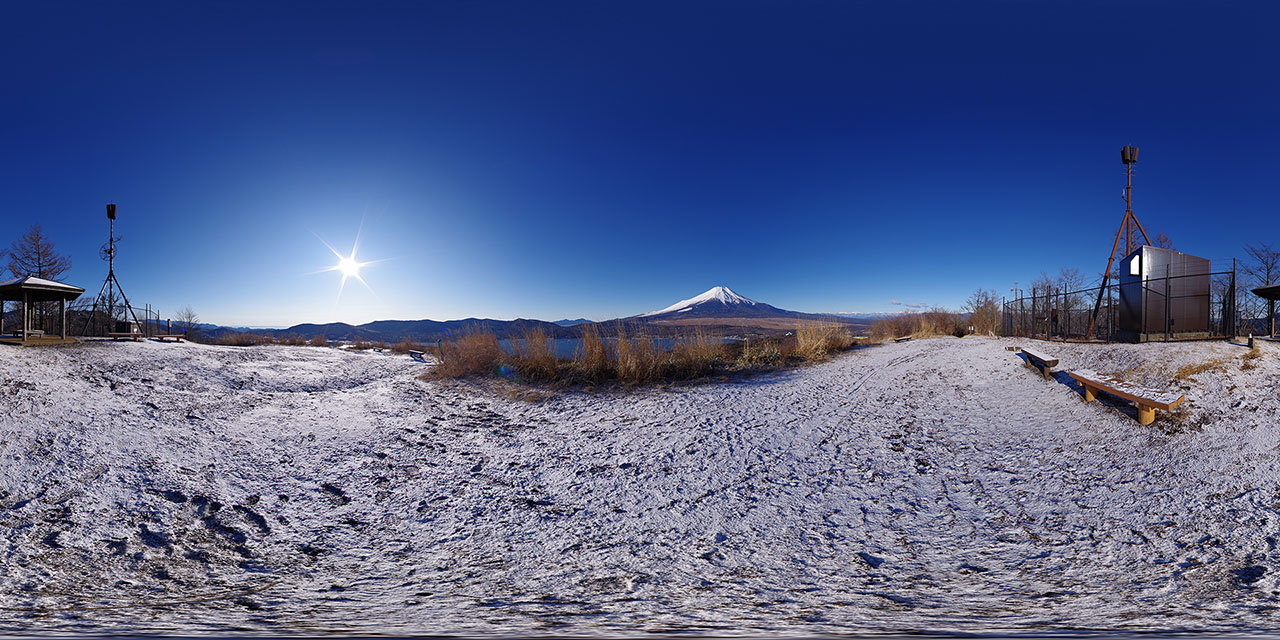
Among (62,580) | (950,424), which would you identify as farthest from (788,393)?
(62,580)

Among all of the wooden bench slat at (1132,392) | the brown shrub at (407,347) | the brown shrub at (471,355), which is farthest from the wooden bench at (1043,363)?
the brown shrub at (407,347)

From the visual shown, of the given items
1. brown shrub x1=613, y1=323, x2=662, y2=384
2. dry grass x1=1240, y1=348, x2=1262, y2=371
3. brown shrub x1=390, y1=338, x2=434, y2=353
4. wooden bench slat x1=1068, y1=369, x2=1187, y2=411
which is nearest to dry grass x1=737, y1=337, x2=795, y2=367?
brown shrub x1=613, y1=323, x2=662, y2=384

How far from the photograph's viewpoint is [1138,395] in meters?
5.70

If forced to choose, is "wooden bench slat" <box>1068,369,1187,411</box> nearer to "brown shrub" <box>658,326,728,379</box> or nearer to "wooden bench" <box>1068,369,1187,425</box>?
"wooden bench" <box>1068,369,1187,425</box>

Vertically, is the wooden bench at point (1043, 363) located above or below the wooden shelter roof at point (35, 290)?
below

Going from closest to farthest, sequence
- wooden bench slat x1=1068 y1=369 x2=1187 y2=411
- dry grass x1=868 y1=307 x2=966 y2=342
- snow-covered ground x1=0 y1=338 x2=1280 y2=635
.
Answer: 1. snow-covered ground x1=0 y1=338 x2=1280 y2=635
2. wooden bench slat x1=1068 y1=369 x2=1187 y2=411
3. dry grass x1=868 y1=307 x2=966 y2=342

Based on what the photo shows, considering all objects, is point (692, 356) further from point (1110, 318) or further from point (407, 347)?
point (407, 347)

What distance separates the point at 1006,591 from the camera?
123 inches

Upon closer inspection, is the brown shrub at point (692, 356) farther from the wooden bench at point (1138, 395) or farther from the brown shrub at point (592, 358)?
the wooden bench at point (1138, 395)

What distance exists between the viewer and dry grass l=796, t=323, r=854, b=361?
11.8m

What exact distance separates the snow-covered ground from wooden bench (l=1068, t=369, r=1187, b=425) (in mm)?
186

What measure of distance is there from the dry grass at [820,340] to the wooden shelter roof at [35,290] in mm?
17769

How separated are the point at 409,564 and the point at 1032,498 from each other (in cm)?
529

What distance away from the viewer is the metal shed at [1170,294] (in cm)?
1129
